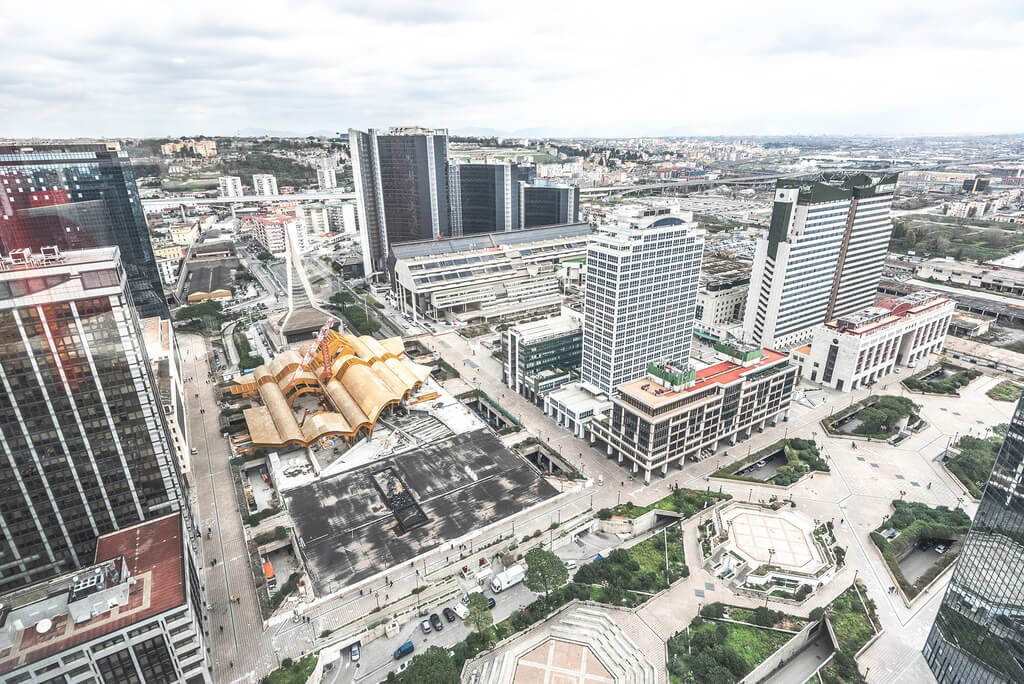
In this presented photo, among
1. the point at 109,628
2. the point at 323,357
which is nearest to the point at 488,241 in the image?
the point at 323,357

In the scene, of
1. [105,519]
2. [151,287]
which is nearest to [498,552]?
[105,519]

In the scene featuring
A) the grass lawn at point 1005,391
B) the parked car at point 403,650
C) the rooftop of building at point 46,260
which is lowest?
the parked car at point 403,650

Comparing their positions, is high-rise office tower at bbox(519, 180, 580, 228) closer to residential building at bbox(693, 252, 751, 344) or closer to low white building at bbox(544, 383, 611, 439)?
residential building at bbox(693, 252, 751, 344)

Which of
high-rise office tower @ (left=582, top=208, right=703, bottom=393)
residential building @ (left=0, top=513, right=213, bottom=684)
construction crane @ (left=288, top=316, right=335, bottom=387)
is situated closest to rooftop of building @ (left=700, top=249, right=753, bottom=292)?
high-rise office tower @ (left=582, top=208, right=703, bottom=393)

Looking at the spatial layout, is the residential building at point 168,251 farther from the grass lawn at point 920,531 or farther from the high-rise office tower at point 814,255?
the grass lawn at point 920,531

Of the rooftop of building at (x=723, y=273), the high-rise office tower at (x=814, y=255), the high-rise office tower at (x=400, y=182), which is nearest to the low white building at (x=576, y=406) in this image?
the rooftop of building at (x=723, y=273)

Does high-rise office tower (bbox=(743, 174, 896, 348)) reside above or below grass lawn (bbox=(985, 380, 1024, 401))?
above

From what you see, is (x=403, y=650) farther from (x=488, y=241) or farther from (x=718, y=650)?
(x=488, y=241)
